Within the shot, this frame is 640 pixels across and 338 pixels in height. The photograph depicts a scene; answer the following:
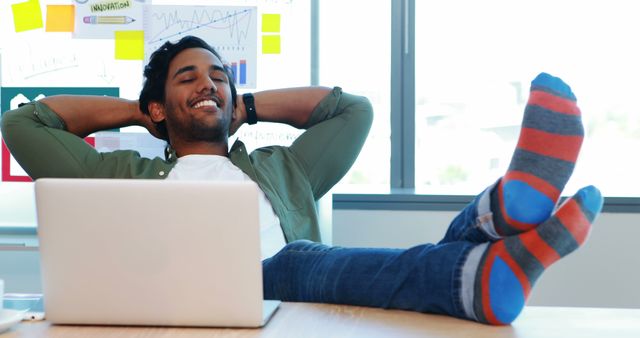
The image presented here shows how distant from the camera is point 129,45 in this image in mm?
2811

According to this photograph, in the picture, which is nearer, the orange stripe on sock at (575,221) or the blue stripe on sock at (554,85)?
the orange stripe on sock at (575,221)

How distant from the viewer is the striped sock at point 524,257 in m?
1.20

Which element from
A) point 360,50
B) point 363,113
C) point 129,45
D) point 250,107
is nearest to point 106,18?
point 129,45

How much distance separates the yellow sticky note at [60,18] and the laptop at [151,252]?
1758mm

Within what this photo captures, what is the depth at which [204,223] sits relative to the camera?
1181 mm

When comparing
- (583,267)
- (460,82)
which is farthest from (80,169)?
(583,267)

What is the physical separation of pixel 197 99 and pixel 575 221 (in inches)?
51.1

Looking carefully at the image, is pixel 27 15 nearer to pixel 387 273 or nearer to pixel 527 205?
pixel 387 273

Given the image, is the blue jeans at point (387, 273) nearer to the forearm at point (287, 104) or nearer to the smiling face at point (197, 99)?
the smiling face at point (197, 99)

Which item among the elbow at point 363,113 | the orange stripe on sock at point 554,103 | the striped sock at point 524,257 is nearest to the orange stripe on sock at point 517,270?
the striped sock at point 524,257

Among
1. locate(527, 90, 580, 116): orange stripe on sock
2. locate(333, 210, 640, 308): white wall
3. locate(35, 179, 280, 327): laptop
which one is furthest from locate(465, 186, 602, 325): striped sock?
locate(333, 210, 640, 308): white wall

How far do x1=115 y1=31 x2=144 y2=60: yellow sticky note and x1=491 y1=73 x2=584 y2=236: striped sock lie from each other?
174 cm

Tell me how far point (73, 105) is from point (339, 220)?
37.4 inches

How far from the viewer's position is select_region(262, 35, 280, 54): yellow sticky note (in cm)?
280
